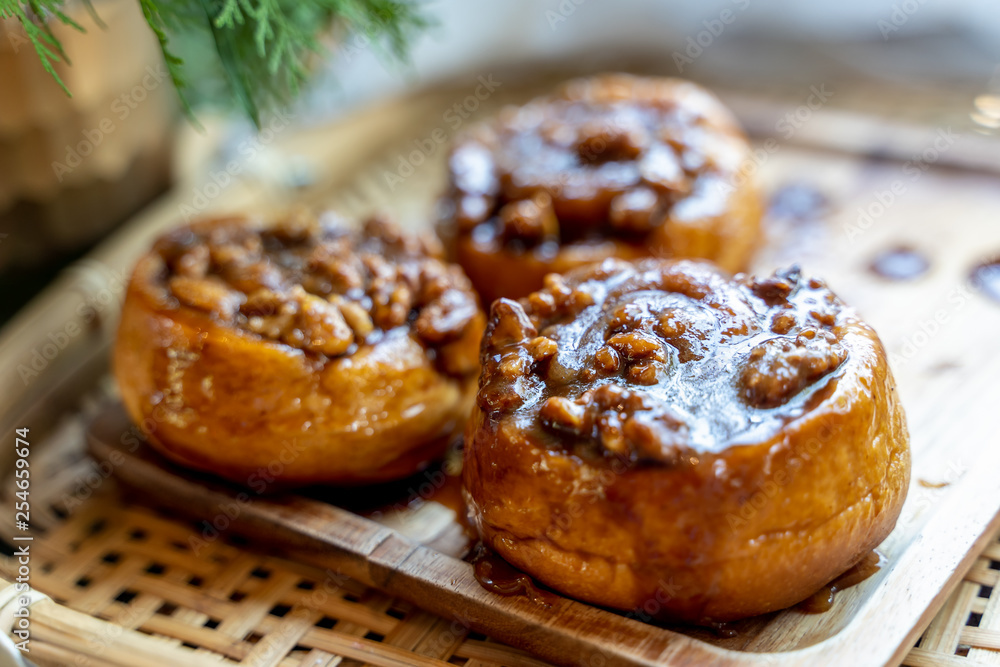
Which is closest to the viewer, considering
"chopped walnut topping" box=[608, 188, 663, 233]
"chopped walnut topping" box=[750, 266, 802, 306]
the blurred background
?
"chopped walnut topping" box=[750, 266, 802, 306]

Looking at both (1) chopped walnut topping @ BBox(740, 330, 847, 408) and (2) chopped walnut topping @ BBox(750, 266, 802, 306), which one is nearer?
(1) chopped walnut topping @ BBox(740, 330, 847, 408)

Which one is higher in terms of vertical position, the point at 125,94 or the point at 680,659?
the point at 125,94

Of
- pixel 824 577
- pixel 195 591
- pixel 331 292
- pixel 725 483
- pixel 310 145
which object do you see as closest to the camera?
pixel 725 483

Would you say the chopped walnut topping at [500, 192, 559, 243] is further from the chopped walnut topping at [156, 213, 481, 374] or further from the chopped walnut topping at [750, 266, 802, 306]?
the chopped walnut topping at [750, 266, 802, 306]

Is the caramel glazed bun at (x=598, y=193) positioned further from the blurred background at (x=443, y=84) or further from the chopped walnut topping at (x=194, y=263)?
the chopped walnut topping at (x=194, y=263)

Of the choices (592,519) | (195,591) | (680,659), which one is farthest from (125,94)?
(680,659)

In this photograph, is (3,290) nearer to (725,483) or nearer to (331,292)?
(331,292)

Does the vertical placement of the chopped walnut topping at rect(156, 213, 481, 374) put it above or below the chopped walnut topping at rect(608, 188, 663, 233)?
above

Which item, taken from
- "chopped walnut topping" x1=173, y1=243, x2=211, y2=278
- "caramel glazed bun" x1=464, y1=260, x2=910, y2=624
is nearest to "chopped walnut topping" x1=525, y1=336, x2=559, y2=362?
"caramel glazed bun" x1=464, y1=260, x2=910, y2=624
